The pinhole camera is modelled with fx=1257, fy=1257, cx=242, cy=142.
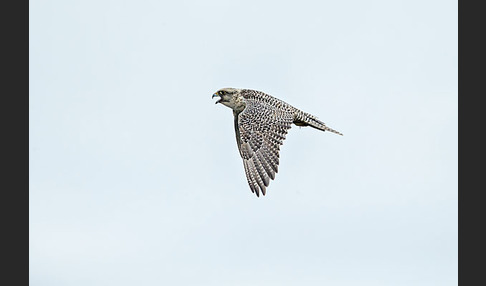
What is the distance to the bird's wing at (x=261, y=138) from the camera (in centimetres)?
3669

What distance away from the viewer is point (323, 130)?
131 feet

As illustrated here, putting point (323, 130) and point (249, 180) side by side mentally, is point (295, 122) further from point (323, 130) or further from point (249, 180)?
point (249, 180)

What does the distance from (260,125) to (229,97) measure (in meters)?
3.07

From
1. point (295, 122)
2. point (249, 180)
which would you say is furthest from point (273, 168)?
point (295, 122)

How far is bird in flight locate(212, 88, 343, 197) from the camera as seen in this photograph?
3681cm

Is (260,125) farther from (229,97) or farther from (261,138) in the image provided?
(229,97)

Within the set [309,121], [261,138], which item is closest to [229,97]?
[309,121]

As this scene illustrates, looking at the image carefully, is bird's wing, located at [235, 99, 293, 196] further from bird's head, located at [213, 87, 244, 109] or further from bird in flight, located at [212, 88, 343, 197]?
bird's head, located at [213, 87, 244, 109]

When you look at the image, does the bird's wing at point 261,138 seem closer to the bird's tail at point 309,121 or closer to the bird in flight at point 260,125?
the bird in flight at point 260,125

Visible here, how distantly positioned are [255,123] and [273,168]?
2123 mm

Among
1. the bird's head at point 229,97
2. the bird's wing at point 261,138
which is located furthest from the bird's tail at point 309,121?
the bird's head at point 229,97

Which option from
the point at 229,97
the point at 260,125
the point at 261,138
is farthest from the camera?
the point at 229,97

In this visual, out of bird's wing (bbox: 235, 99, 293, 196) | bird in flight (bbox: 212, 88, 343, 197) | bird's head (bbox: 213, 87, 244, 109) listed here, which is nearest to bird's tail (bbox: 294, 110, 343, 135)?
bird in flight (bbox: 212, 88, 343, 197)

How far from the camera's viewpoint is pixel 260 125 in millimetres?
38250
